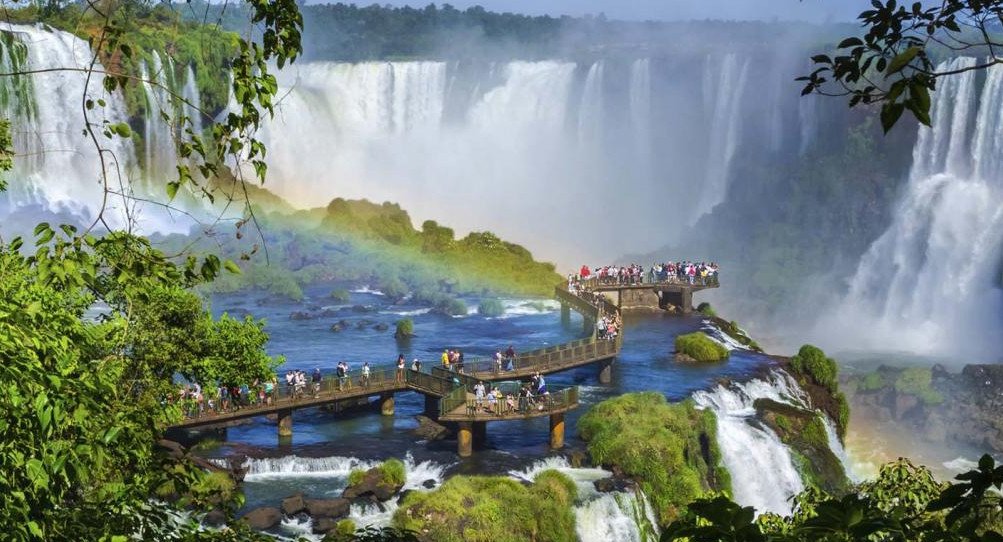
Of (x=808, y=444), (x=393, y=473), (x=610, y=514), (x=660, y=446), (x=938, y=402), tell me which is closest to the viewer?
(x=610, y=514)

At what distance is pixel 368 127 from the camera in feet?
226

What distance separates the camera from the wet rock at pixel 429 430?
26.4 meters

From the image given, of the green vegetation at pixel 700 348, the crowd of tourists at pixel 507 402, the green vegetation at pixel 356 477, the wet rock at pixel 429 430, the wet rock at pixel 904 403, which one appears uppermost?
the crowd of tourists at pixel 507 402

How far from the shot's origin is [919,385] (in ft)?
125

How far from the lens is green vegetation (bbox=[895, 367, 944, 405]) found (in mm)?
37406

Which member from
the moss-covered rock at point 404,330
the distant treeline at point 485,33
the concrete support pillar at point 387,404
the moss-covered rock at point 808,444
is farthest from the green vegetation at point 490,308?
the distant treeline at point 485,33

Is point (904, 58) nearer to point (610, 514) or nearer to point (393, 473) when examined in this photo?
point (610, 514)

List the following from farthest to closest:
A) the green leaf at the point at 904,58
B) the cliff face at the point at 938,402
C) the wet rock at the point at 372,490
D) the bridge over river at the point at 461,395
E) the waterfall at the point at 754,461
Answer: the cliff face at the point at 938,402 < the waterfall at the point at 754,461 < the bridge over river at the point at 461,395 < the wet rock at the point at 372,490 < the green leaf at the point at 904,58

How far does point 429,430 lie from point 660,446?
18.2 feet

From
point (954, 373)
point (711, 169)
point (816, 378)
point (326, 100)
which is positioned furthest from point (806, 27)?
point (816, 378)

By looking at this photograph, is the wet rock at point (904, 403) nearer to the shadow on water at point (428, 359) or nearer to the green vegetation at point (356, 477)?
the shadow on water at point (428, 359)

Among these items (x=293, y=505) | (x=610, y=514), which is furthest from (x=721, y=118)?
(x=293, y=505)

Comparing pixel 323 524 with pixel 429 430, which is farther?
pixel 429 430

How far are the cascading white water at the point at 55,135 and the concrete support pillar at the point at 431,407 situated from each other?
82.4ft
